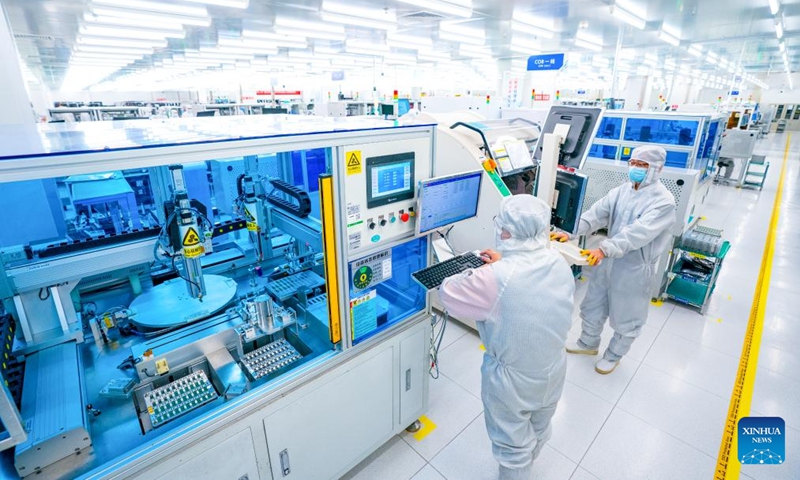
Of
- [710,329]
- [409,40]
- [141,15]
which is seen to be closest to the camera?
[710,329]

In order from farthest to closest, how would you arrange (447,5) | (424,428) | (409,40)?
(409,40), (447,5), (424,428)

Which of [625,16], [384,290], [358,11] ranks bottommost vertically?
[384,290]

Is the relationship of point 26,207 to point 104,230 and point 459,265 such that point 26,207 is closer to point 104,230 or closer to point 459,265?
point 104,230

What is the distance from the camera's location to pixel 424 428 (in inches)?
90.0

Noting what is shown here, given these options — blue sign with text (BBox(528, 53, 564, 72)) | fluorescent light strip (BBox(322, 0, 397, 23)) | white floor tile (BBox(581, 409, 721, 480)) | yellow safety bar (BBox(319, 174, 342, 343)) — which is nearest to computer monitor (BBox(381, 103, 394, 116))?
fluorescent light strip (BBox(322, 0, 397, 23))

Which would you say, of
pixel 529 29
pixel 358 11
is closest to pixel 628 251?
pixel 358 11

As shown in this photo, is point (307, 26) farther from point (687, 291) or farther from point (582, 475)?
point (582, 475)

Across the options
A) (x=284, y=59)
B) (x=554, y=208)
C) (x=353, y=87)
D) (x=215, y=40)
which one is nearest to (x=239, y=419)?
(x=554, y=208)

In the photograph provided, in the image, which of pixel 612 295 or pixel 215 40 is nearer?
pixel 612 295

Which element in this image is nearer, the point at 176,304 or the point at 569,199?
the point at 176,304

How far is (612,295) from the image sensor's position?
2584 mm

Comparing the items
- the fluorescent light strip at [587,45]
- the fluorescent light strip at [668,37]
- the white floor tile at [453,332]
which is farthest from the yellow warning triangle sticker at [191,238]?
the fluorescent light strip at [587,45]

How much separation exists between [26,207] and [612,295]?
10.2 feet

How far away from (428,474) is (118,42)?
33.0ft
